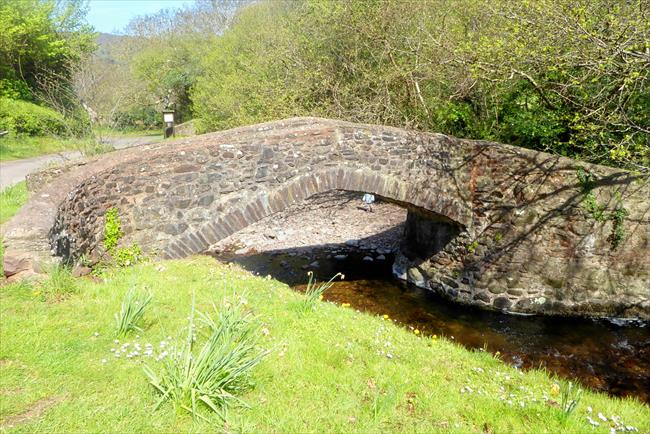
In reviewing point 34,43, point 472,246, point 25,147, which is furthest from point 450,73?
point 34,43

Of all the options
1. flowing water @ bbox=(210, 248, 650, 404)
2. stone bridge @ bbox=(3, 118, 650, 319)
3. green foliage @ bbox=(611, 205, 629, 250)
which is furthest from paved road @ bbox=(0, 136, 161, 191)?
green foliage @ bbox=(611, 205, 629, 250)

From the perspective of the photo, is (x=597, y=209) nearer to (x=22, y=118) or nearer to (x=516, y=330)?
(x=516, y=330)

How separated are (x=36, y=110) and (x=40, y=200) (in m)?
22.3

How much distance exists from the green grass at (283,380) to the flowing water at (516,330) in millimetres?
1781

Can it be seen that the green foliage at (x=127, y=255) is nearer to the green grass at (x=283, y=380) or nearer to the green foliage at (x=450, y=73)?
the green grass at (x=283, y=380)

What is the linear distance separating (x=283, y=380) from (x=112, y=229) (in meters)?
4.30

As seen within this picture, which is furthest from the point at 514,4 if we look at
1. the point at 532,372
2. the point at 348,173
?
the point at 532,372

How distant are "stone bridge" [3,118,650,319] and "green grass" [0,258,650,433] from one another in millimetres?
1612

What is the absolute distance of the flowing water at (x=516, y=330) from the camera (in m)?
7.14

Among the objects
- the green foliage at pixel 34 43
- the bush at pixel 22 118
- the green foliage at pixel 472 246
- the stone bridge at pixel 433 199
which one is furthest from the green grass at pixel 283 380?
the green foliage at pixel 34 43

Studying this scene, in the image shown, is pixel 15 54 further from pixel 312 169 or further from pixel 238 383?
pixel 238 383

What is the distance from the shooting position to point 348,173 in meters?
8.90

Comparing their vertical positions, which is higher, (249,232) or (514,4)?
(514,4)

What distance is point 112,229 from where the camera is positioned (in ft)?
23.3
